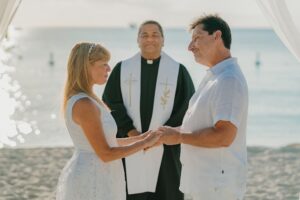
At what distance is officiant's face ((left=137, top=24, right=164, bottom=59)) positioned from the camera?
4543 mm

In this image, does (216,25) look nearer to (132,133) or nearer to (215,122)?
(215,122)

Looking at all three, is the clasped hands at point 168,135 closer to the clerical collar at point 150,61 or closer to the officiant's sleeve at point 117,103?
the officiant's sleeve at point 117,103

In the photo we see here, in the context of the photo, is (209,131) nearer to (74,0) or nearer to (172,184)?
(172,184)

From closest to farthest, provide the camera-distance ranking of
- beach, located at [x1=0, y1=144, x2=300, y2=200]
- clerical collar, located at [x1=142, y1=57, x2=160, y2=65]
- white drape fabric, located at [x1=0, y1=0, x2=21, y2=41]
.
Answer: white drape fabric, located at [x1=0, y1=0, x2=21, y2=41]
clerical collar, located at [x1=142, y1=57, x2=160, y2=65]
beach, located at [x1=0, y1=144, x2=300, y2=200]

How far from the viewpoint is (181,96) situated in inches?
190

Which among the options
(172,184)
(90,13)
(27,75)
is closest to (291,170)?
(172,184)

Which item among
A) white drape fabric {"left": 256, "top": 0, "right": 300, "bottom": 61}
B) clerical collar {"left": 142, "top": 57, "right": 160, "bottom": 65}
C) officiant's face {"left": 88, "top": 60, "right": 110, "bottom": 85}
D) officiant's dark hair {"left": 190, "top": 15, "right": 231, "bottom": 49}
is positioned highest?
white drape fabric {"left": 256, "top": 0, "right": 300, "bottom": 61}

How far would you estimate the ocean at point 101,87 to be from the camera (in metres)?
14.8

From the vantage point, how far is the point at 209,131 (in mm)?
3021

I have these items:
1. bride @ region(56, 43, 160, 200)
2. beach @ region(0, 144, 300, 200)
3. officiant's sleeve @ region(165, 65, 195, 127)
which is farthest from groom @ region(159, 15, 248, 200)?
beach @ region(0, 144, 300, 200)

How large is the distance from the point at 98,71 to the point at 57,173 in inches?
211

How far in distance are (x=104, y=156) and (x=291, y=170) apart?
608cm

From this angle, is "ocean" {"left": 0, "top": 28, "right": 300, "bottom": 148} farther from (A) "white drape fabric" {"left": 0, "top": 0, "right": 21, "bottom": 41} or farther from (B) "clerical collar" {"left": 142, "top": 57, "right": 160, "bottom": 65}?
Answer: (A) "white drape fabric" {"left": 0, "top": 0, "right": 21, "bottom": 41}

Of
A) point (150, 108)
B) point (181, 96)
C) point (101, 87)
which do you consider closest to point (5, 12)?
point (150, 108)
